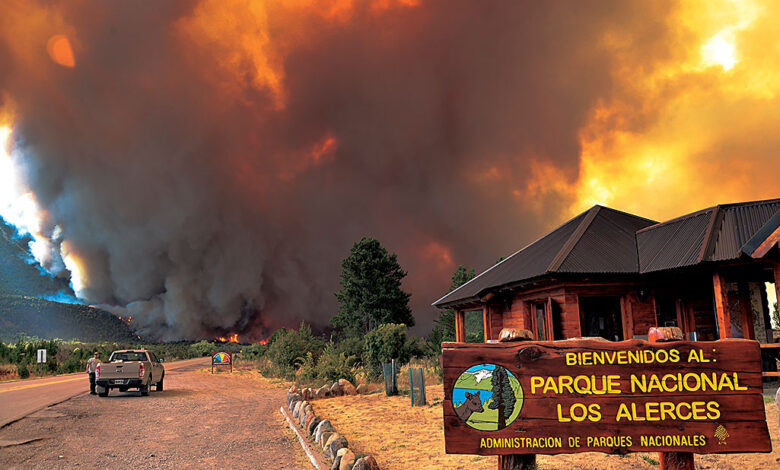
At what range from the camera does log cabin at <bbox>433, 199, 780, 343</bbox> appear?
13.3 metres

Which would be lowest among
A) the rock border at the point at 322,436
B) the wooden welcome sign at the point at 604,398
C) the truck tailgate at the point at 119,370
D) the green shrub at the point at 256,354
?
the green shrub at the point at 256,354

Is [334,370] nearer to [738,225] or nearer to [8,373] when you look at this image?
[738,225]

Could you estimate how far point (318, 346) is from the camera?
105 feet

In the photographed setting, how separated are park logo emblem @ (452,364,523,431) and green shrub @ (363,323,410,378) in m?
18.9

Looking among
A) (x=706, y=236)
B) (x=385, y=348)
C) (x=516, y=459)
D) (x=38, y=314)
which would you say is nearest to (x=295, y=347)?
(x=385, y=348)

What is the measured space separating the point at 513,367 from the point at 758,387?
235cm

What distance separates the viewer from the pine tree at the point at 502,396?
16.3 feet

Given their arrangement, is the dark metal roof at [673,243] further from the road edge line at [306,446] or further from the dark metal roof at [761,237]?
the road edge line at [306,446]

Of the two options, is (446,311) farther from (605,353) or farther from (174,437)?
(605,353)

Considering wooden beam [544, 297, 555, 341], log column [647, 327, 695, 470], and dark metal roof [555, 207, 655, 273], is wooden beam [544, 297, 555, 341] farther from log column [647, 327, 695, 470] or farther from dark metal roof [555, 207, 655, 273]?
log column [647, 327, 695, 470]

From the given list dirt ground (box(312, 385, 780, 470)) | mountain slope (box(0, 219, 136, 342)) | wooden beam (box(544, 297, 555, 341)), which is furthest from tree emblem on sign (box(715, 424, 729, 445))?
mountain slope (box(0, 219, 136, 342))

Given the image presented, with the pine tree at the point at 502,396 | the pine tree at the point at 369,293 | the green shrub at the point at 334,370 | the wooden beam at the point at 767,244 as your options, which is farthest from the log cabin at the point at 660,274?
the pine tree at the point at 369,293

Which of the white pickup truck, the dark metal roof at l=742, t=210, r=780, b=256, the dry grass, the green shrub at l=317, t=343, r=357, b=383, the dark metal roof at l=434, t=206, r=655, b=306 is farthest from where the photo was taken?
the dry grass

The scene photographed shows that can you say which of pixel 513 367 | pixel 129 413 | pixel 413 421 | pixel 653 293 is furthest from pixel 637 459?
pixel 129 413
